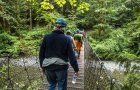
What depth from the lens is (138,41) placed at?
19.7 metres

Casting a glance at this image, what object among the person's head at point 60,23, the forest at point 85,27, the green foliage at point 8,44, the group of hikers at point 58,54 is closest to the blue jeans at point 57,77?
the group of hikers at point 58,54

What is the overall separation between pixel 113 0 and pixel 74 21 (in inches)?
191

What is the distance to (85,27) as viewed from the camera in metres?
25.1

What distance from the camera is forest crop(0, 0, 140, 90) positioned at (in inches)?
738

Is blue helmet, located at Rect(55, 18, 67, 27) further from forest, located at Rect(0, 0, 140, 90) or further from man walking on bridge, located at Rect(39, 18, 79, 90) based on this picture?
forest, located at Rect(0, 0, 140, 90)

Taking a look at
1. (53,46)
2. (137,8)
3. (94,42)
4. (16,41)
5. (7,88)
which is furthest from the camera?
(137,8)

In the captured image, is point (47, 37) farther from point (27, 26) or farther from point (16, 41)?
point (27, 26)

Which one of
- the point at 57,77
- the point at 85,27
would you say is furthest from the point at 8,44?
the point at 57,77

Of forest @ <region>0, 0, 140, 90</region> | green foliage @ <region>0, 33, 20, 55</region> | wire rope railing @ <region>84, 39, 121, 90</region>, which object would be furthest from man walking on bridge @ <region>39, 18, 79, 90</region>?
green foliage @ <region>0, 33, 20, 55</region>

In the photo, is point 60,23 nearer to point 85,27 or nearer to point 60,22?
point 60,22

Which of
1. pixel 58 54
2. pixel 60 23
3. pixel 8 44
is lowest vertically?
pixel 8 44

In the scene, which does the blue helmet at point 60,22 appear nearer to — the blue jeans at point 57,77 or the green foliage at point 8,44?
the blue jeans at point 57,77

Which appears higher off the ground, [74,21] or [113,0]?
[113,0]

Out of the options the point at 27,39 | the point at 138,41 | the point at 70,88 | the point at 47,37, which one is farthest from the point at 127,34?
the point at 47,37
